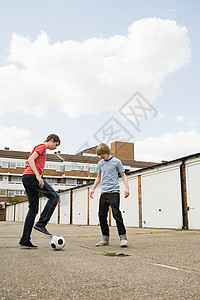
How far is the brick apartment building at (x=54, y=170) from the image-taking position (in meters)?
59.2

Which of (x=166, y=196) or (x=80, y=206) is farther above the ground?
(x=166, y=196)

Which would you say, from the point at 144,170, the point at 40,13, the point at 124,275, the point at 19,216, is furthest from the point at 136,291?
the point at 19,216

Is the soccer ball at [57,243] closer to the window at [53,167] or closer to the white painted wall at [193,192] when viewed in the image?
the white painted wall at [193,192]

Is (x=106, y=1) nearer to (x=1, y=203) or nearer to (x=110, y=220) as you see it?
(x=110, y=220)

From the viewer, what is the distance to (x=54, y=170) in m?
61.6

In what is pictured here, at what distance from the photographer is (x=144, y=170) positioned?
15859 mm

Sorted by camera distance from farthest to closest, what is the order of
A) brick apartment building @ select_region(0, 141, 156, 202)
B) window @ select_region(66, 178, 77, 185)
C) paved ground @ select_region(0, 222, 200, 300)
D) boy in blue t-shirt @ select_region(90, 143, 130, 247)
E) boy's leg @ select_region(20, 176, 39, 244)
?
window @ select_region(66, 178, 77, 185) < brick apartment building @ select_region(0, 141, 156, 202) < boy in blue t-shirt @ select_region(90, 143, 130, 247) < boy's leg @ select_region(20, 176, 39, 244) < paved ground @ select_region(0, 222, 200, 300)

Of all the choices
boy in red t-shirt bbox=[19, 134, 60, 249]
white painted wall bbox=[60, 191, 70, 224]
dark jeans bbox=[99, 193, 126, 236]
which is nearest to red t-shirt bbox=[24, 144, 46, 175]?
boy in red t-shirt bbox=[19, 134, 60, 249]

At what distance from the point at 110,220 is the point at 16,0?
13.2 metres

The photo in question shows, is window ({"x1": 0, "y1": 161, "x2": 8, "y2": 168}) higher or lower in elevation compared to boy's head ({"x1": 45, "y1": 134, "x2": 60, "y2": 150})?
higher

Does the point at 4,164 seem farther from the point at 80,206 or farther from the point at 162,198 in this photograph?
the point at 162,198

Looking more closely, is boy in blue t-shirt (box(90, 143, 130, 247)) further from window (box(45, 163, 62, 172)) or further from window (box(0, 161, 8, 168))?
window (box(0, 161, 8, 168))

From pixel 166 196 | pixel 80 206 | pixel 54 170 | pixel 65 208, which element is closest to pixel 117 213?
pixel 166 196

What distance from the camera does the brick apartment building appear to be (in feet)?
194
